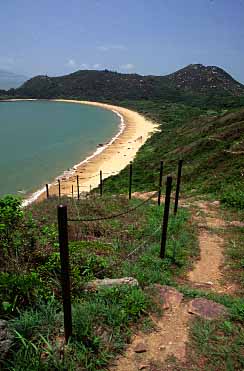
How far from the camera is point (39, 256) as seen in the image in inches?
215

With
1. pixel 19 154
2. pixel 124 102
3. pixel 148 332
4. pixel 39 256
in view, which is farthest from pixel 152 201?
pixel 124 102

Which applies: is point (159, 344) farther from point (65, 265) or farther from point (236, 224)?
point (236, 224)

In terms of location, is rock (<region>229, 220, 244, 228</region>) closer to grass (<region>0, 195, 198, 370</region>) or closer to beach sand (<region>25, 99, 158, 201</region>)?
grass (<region>0, 195, 198, 370</region>)

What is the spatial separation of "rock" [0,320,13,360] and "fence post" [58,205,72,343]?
0.62 metres

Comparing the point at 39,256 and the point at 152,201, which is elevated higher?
the point at 39,256

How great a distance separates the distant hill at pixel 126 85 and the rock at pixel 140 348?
121066mm

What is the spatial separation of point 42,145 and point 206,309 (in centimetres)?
4638

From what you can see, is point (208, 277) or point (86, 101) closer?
point (208, 277)

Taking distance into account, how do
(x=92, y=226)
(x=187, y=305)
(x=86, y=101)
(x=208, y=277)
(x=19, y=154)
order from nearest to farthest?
1. (x=187, y=305)
2. (x=208, y=277)
3. (x=92, y=226)
4. (x=19, y=154)
5. (x=86, y=101)

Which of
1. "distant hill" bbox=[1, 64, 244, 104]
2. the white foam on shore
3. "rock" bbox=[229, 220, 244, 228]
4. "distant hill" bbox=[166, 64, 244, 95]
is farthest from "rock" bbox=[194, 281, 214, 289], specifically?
"distant hill" bbox=[166, 64, 244, 95]

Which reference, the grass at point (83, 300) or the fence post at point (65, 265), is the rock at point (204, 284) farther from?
the fence post at point (65, 265)

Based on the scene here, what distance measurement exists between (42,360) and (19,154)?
41307mm

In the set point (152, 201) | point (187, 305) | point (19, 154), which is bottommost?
point (19, 154)

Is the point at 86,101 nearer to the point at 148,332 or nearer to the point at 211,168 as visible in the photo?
the point at 211,168
